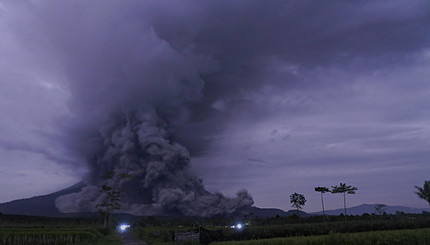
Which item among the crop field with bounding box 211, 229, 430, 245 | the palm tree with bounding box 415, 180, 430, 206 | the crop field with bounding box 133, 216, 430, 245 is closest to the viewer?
the crop field with bounding box 211, 229, 430, 245

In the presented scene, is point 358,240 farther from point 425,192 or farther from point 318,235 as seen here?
point 425,192

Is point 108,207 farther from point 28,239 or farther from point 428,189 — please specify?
point 428,189

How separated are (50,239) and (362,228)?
1536 inches

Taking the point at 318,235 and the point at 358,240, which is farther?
the point at 318,235

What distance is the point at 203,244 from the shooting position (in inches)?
1302

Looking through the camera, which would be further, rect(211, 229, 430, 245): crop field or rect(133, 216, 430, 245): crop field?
rect(133, 216, 430, 245): crop field

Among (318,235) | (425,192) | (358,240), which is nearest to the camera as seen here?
(358,240)

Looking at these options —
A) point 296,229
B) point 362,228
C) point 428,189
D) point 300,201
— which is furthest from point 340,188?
point 296,229

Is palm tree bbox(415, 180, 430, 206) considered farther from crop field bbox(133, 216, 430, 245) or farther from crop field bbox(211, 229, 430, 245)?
crop field bbox(211, 229, 430, 245)

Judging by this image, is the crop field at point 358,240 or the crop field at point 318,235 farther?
the crop field at point 318,235

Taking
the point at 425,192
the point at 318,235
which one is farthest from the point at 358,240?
the point at 425,192

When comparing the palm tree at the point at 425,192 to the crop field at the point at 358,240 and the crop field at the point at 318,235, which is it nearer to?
the crop field at the point at 318,235

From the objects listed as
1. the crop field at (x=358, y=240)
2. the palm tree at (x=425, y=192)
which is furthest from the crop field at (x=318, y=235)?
the palm tree at (x=425, y=192)

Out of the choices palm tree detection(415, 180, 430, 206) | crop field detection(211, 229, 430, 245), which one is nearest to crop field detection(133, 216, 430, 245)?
crop field detection(211, 229, 430, 245)
